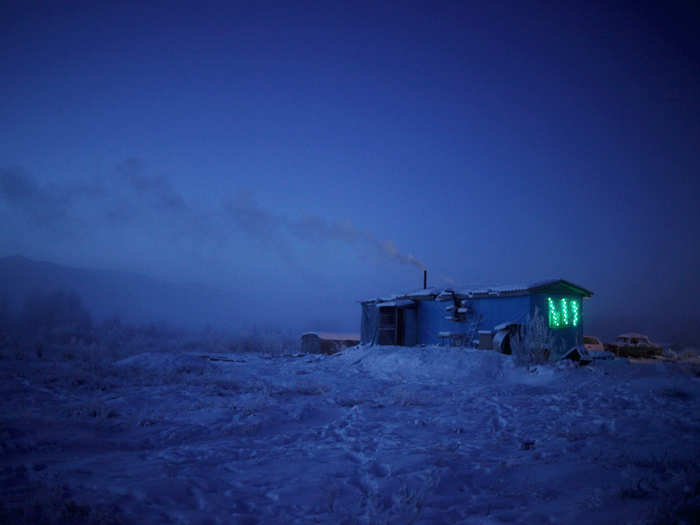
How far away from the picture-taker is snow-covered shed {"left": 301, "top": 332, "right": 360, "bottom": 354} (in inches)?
965

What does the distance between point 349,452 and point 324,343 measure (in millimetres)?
20430

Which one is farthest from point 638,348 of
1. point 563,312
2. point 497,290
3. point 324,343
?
point 324,343

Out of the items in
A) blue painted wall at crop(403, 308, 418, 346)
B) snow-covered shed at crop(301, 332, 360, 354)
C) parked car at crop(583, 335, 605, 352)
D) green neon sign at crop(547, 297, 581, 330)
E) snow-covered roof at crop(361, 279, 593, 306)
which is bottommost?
snow-covered shed at crop(301, 332, 360, 354)

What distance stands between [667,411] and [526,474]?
4.29m

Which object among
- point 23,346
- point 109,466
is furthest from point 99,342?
point 109,466

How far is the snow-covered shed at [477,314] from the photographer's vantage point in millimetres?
15133

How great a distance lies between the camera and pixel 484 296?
640 inches

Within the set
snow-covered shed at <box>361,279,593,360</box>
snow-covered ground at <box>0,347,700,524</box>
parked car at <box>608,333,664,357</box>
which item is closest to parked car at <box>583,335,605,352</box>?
parked car at <box>608,333,664,357</box>

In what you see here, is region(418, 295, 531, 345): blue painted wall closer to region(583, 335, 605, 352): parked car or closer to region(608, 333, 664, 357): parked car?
region(583, 335, 605, 352): parked car

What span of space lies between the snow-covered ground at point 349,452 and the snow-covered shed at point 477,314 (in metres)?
6.20

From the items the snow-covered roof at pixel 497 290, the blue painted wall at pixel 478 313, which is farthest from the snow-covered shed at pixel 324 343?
the blue painted wall at pixel 478 313

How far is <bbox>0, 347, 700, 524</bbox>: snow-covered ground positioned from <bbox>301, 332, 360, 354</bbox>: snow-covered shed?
51.5 ft

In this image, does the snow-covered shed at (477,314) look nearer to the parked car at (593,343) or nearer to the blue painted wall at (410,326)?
the blue painted wall at (410,326)

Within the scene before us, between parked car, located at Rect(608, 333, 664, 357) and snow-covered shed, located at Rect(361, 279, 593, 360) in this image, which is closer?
snow-covered shed, located at Rect(361, 279, 593, 360)
